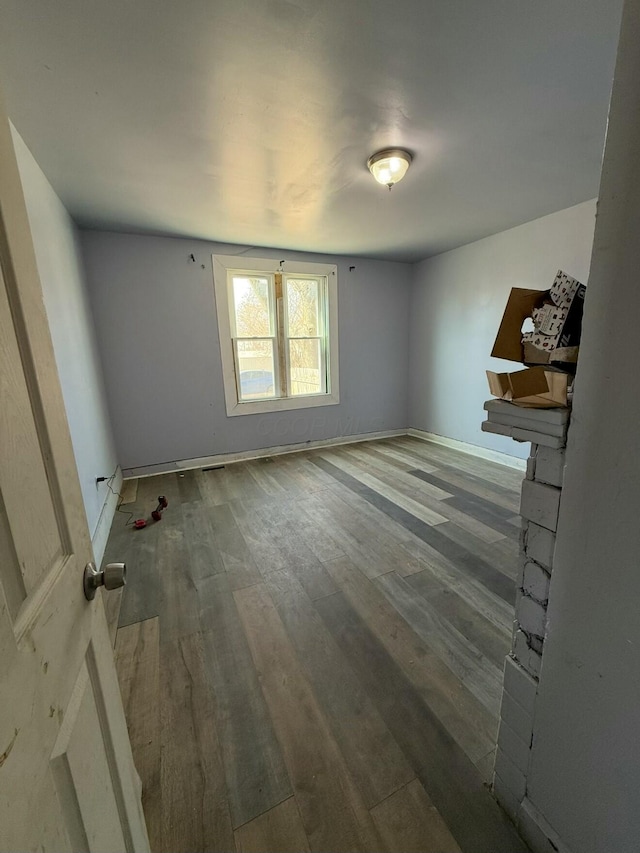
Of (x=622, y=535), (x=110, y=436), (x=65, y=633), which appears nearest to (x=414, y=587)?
(x=622, y=535)

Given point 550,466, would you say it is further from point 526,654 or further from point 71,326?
point 71,326

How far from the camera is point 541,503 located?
2.64 ft

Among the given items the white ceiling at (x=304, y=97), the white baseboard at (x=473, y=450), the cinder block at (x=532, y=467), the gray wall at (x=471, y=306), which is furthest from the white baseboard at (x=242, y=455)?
the cinder block at (x=532, y=467)

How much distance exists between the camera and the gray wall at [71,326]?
1931mm

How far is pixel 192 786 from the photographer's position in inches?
41.8

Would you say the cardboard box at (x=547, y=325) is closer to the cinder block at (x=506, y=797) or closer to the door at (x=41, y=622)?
the door at (x=41, y=622)

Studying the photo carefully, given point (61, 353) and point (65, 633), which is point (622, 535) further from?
point (61, 353)

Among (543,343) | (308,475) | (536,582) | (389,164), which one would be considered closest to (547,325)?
(543,343)

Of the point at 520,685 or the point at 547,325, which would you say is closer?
the point at 547,325

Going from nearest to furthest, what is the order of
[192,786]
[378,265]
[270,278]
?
[192,786] < [270,278] < [378,265]

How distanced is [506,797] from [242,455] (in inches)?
144

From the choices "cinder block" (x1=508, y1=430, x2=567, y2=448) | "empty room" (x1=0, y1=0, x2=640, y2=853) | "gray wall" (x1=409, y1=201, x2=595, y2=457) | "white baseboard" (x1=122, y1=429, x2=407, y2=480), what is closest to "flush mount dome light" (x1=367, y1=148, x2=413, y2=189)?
"empty room" (x1=0, y1=0, x2=640, y2=853)

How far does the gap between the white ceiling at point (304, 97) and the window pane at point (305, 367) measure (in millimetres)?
1814

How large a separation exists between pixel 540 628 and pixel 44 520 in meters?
1.12
